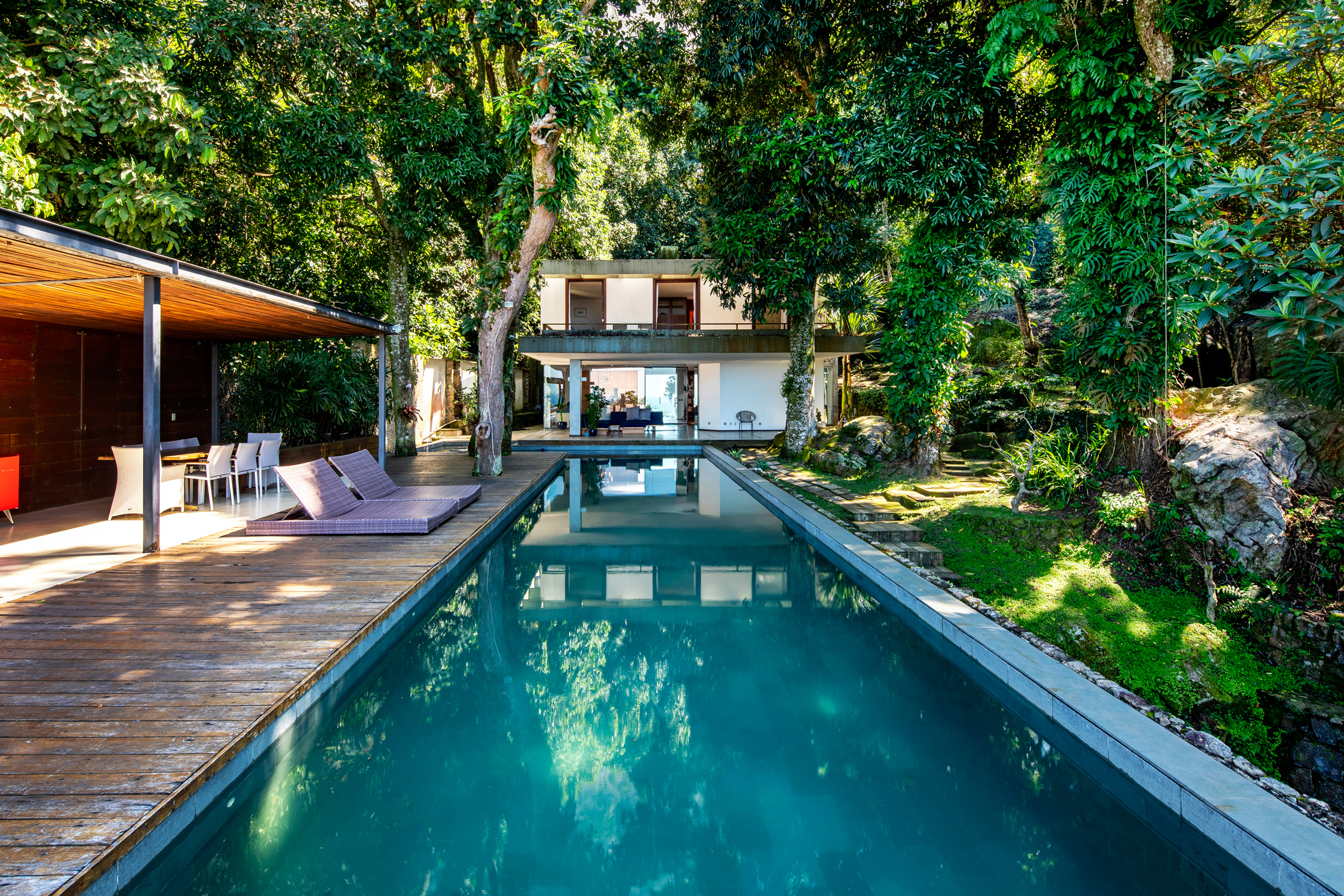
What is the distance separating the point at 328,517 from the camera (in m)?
6.96

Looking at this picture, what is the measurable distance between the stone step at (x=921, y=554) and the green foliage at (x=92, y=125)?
8846mm

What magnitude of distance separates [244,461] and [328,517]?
9.35ft

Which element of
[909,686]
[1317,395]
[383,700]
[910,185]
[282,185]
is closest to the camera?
[383,700]

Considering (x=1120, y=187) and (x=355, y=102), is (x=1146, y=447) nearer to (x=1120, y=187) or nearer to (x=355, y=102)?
(x=1120, y=187)

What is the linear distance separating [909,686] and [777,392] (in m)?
17.8

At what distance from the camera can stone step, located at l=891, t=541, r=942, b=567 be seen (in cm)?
643

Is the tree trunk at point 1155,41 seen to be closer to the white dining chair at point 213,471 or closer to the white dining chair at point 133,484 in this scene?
the white dining chair at point 133,484

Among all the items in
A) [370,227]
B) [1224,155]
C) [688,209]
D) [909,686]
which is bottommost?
[909,686]

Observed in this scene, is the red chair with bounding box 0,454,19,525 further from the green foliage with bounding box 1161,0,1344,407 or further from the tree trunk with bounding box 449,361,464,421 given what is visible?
the tree trunk with bounding box 449,361,464,421

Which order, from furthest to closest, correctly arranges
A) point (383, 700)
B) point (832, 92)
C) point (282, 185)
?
point (282, 185), point (832, 92), point (383, 700)

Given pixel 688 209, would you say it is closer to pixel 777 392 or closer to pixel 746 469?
pixel 777 392

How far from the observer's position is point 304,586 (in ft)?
16.3

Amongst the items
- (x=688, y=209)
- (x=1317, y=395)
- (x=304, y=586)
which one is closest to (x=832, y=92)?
(x=1317, y=395)

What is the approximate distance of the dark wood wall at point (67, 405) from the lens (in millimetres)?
7879
